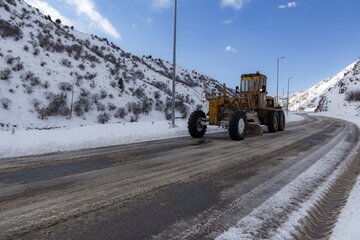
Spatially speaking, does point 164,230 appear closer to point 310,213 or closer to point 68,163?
point 310,213

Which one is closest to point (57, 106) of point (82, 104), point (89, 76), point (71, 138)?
point (82, 104)

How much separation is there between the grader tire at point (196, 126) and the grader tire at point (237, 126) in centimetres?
181

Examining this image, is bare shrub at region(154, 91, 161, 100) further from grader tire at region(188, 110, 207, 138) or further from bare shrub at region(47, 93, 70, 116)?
grader tire at region(188, 110, 207, 138)

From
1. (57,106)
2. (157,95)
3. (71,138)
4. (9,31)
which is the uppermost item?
(9,31)

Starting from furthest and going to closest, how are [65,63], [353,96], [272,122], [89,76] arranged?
[353,96] → [89,76] → [65,63] → [272,122]

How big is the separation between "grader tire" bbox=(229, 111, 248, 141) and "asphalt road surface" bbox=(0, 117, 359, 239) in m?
3.87

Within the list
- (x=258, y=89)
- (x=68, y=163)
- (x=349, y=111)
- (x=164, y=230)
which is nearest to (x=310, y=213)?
(x=164, y=230)

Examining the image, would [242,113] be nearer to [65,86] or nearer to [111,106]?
[111,106]

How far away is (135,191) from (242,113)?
31.1ft

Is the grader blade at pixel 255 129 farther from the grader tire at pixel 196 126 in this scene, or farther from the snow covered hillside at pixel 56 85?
the snow covered hillside at pixel 56 85

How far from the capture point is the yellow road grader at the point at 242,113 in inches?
584

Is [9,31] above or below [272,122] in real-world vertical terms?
above

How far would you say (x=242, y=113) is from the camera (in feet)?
48.8

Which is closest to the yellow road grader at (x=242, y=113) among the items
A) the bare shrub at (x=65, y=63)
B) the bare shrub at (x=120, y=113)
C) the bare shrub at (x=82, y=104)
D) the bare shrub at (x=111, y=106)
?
the bare shrub at (x=82, y=104)
